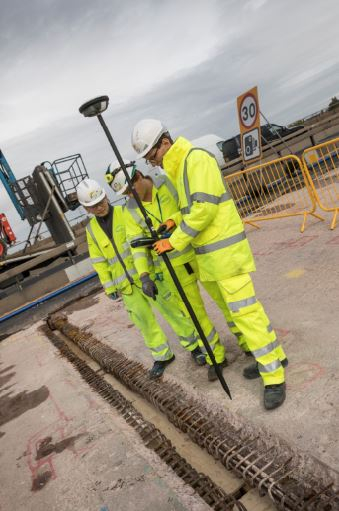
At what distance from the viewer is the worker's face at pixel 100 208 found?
3.88 metres

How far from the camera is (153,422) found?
3.17 metres

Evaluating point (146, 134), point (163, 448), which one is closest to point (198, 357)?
point (163, 448)

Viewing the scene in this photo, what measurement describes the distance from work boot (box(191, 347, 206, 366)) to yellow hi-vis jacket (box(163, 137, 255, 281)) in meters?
1.21

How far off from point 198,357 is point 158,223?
54.5 inches

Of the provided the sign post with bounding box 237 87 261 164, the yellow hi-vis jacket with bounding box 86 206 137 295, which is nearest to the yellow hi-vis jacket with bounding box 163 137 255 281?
the yellow hi-vis jacket with bounding box 86 206 137 295

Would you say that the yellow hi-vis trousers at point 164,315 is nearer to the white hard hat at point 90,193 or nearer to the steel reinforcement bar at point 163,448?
the steel reinforcement bar at point 163,448

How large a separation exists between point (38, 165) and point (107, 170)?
915 centimetres

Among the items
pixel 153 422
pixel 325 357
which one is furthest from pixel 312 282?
pixel 153 422

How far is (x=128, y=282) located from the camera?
3867 mm

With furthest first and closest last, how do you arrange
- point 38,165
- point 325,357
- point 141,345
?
point 38,165 < point 141,345 < point 325,357

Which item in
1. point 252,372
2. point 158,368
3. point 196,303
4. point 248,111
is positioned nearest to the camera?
point 252,372

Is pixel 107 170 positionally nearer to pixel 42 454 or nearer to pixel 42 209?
pixel 42 454

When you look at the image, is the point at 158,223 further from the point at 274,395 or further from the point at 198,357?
the point at 274,395

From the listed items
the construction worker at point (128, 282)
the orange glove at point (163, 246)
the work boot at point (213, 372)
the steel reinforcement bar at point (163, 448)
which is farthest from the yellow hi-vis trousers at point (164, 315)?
the orange glove at point (163, 246)
